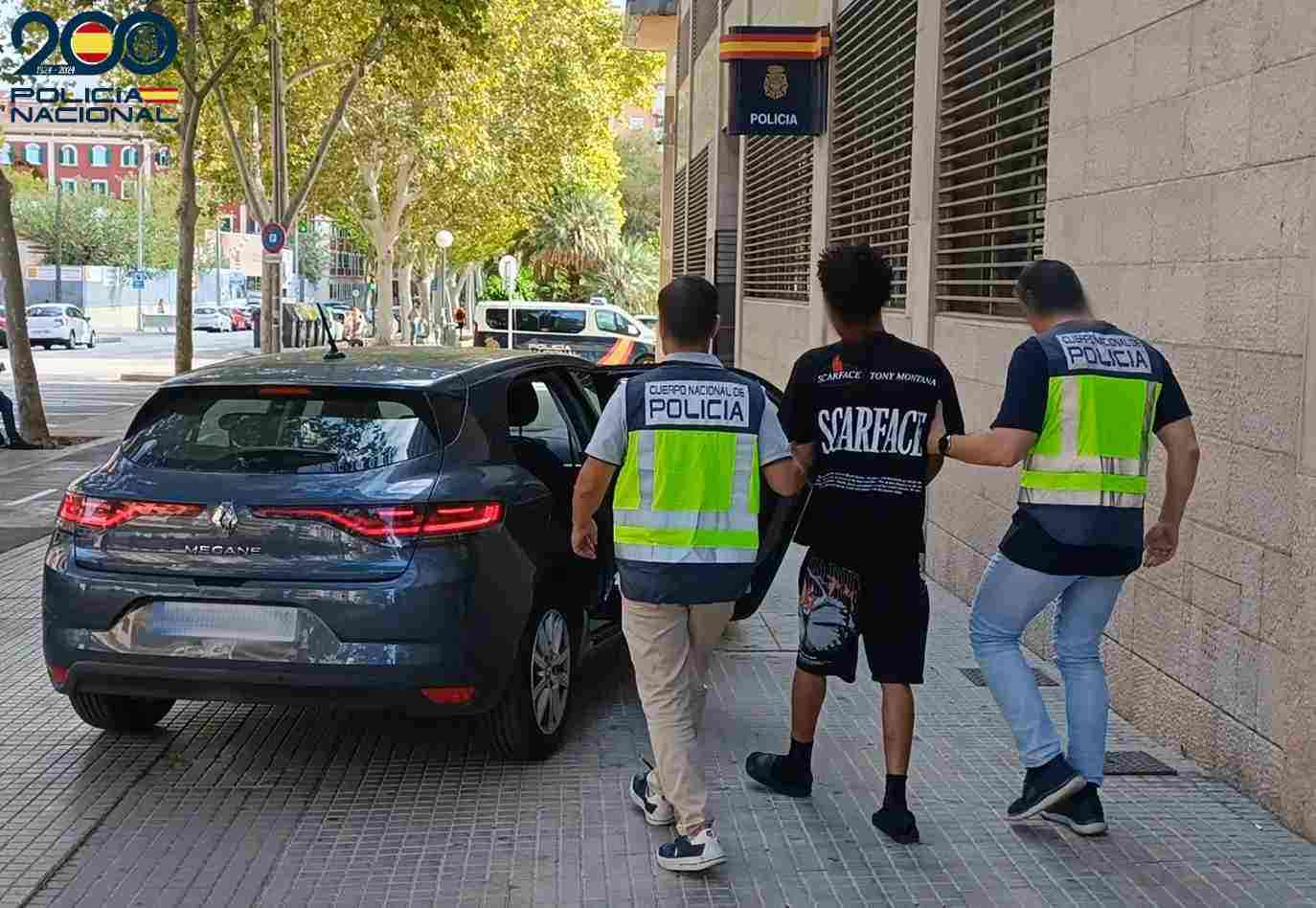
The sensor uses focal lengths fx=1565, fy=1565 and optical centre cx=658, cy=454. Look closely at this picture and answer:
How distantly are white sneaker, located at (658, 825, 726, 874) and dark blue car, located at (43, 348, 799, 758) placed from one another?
1014mm

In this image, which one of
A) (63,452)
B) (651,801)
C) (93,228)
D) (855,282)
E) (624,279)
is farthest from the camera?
(93,228)

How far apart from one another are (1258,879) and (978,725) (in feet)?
5.97

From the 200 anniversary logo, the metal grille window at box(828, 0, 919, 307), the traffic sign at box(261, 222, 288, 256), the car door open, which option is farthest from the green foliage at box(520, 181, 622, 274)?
the car door open

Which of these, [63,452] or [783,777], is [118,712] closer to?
[783,777]

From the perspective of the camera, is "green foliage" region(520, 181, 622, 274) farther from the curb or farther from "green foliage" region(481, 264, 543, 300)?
the curb

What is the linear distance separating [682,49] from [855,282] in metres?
27.1

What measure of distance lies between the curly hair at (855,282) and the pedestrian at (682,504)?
39 centimetres

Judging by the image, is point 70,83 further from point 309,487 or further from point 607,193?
point 607,193

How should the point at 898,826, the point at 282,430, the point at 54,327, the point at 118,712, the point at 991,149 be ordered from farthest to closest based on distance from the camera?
the point at 54,327
the point at 991,149
the point at 118,712
the point at 282,430
the point at 898,826

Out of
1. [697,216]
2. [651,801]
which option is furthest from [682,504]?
[697,216]

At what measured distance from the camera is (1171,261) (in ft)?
Answer: 19.2

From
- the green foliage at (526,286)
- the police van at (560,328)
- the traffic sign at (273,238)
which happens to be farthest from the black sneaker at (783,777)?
the green foliage at (526,286)

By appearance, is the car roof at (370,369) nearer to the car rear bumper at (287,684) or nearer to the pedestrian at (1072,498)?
the car rear bumper at (287,684)

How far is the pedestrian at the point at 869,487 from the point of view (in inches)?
181
